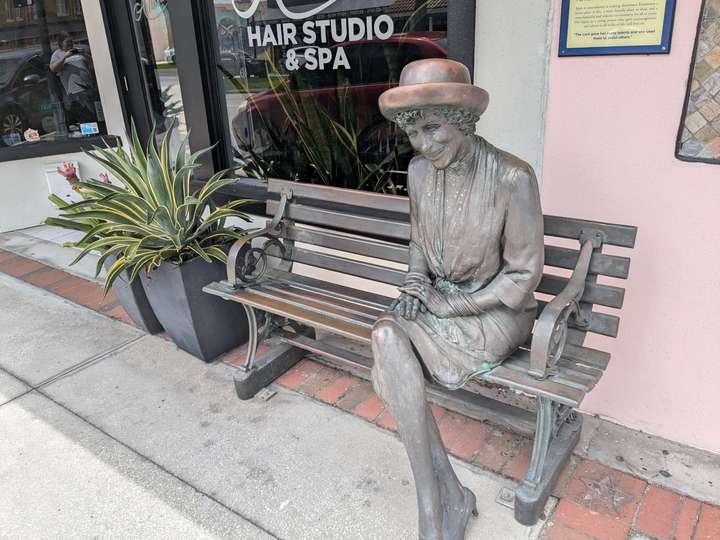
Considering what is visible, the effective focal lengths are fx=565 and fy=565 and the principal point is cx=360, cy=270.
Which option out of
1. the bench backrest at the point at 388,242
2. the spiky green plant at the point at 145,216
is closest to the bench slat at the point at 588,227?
the bench backrest at the point at 388,242

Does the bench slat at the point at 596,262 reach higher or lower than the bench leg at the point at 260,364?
higher

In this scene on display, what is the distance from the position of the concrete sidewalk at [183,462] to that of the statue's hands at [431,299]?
2.43 ft

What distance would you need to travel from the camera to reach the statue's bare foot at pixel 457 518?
187 centimetres

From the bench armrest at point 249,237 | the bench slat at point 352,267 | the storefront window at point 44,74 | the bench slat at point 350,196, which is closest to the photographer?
the bench slat at point 350,196

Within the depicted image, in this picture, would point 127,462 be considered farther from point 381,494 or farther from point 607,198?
point 607,198

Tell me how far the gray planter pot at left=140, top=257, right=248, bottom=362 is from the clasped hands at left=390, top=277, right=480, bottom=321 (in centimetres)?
134

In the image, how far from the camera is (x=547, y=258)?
217 centimetres

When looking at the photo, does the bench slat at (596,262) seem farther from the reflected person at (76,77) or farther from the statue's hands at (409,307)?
the reflected person at (76,77)

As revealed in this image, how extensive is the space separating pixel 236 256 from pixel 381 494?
1249mm

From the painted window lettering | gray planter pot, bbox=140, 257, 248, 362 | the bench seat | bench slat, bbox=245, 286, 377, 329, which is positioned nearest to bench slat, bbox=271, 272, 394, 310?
the bench seat

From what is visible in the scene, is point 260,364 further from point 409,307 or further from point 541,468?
point 541,468

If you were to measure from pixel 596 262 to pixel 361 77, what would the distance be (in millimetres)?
1993

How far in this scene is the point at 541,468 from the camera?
6.63 ft

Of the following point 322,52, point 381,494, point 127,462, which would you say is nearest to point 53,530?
point 127,462
